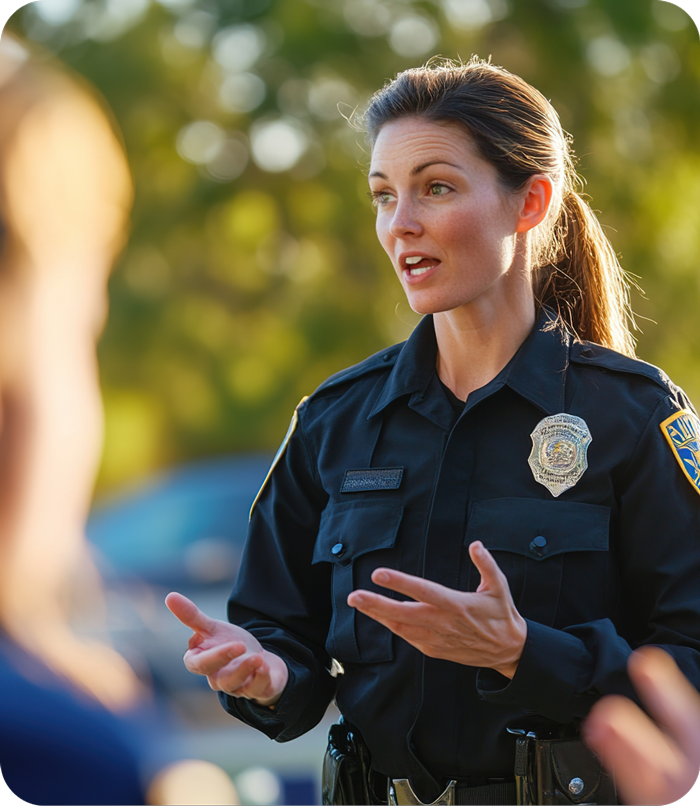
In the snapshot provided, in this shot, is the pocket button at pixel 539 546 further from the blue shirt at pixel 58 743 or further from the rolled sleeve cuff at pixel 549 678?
the blue shirt at pixel 58 743

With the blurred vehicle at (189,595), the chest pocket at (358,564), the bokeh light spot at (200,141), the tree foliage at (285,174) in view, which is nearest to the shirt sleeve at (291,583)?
the chest pocket at (358,564)

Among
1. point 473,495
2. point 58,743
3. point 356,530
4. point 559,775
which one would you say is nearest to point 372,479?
point 356,530

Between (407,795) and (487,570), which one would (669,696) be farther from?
(407,795)

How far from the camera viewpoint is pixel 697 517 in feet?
6.01

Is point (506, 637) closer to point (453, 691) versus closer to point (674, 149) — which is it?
point (453, 691)

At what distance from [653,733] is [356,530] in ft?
2.25

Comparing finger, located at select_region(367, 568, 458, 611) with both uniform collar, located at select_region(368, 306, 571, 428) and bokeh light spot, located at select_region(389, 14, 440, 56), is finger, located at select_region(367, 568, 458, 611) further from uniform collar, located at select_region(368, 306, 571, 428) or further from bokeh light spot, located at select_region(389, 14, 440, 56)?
bokeh light spot, located at select_region(389, 14, 440, 56)

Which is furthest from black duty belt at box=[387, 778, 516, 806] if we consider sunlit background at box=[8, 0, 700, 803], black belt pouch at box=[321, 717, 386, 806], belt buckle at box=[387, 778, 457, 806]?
sunlit background at box=[8, 0, 700, 803]

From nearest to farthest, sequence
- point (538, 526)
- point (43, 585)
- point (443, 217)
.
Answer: point (538, 526)
point (443, 217)
point (43, 585)

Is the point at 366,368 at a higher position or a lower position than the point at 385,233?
lower

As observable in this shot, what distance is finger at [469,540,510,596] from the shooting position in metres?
1.56

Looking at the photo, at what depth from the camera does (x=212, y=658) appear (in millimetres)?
1770

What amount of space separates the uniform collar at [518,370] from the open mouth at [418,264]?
224 mm

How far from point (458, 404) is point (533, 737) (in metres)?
0.69
